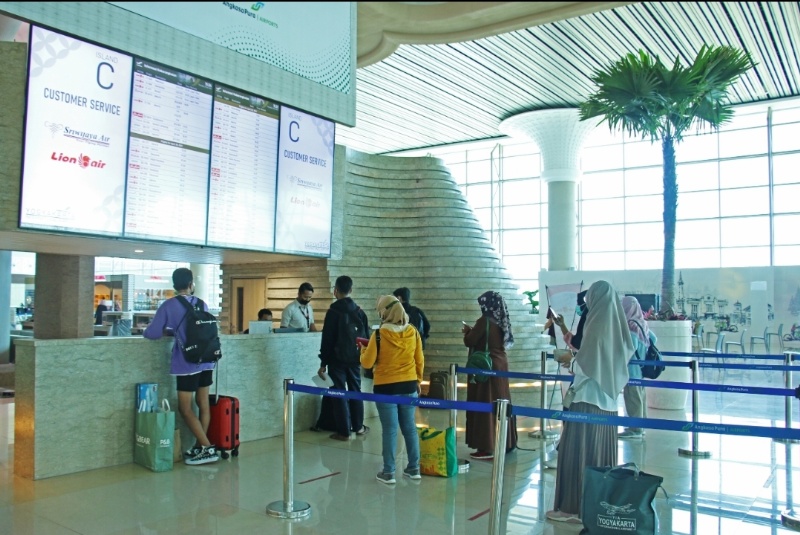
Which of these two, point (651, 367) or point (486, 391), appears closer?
point (486, 391)

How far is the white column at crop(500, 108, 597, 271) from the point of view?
21.4 meters

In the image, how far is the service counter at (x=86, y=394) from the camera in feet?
17.4

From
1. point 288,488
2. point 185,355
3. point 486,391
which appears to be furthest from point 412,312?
point 288,488

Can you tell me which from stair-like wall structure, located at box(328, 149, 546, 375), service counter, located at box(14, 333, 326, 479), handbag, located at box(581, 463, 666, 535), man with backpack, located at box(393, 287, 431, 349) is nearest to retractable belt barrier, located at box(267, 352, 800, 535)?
handbag, located at box(581, 463, 666, 535)

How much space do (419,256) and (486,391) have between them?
16.9 ft

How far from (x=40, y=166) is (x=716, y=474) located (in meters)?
6.33

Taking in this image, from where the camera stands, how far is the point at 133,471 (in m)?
5.58

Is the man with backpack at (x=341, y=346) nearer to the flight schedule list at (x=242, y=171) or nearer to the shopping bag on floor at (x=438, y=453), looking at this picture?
the flight schedule list at (x=242, y=171)

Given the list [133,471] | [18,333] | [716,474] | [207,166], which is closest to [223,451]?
[133,471]

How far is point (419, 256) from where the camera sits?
11141 millimetres

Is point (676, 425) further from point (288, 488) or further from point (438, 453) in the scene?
point (288, 488)

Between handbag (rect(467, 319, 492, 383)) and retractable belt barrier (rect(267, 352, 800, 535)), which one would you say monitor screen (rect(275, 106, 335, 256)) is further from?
handbag (rect(467, 319, 492, 383))

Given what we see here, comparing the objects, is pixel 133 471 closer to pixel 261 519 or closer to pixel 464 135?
pixel 261 519

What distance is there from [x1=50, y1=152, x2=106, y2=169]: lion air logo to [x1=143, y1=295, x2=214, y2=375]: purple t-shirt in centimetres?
138
